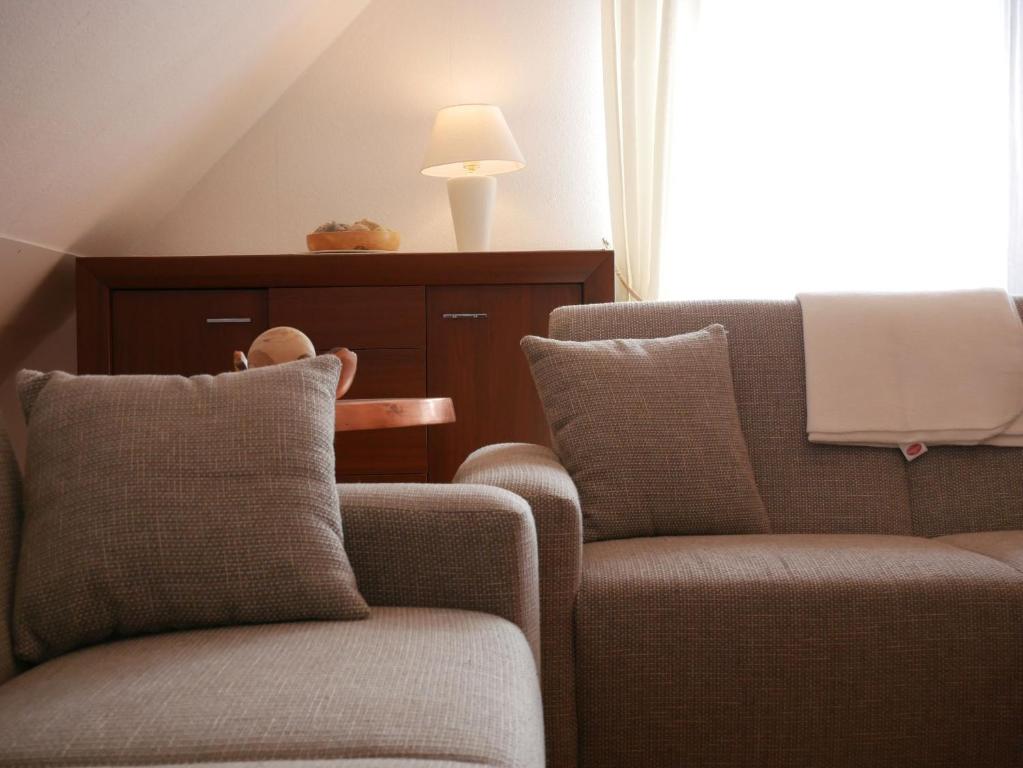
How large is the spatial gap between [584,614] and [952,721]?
59cm

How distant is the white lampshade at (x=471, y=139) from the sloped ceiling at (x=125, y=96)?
0.52 metres

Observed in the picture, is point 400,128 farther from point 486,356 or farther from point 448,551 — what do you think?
point 448,551

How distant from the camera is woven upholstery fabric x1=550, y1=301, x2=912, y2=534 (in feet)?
6.81

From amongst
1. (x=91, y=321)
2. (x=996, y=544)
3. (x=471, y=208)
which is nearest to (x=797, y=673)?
(x=996, y=544)

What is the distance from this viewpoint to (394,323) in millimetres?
3146

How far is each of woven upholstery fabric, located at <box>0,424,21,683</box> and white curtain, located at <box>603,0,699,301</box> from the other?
2482mm

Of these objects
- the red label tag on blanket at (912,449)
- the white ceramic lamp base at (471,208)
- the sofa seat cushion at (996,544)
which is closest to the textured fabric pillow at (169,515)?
the sofa seat cushion at (996,544)

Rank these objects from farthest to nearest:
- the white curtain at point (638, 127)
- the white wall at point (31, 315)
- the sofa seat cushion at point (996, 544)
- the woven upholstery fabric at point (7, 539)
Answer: the white curtain at point (638, 127)
the white wall at point (31, 315)
the sofa seat cushion at point (996, 544)
the woven upholstery fabric at point (7, 539)

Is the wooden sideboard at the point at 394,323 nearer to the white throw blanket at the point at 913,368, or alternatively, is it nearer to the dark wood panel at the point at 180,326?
the dark wood panel at the point at 180,326

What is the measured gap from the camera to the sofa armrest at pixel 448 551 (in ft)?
4.48

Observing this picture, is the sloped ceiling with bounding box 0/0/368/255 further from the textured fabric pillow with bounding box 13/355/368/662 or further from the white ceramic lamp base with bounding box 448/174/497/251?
the textured fabric pillow with bounding box 13/355/368/662

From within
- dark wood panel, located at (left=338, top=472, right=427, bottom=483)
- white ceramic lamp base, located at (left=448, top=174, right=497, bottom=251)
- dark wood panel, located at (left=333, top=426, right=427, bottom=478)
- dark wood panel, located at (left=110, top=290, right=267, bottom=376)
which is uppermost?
white ceramic lamp base, located at (left=448, top=174, right=497, bottom=251)

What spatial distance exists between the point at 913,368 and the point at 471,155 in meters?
1.66

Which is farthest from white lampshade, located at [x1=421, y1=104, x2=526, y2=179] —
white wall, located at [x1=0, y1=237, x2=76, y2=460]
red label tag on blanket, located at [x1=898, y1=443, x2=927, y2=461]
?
red label tag on blanket, located at [x1=898, y1=443, x2=927, y2=461]
